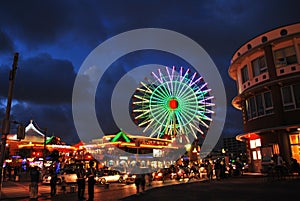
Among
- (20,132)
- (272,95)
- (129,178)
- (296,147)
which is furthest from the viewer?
(129,178)

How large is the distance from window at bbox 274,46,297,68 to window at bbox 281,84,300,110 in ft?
6.83

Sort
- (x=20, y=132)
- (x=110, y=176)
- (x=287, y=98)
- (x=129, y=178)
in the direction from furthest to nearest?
(x=110, y=176), (x=129, y=178), (x=287, y=98), (x=20, y=132)

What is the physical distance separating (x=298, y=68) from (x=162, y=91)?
25384mm

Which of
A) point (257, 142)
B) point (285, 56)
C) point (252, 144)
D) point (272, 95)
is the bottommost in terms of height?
point (252, 144)

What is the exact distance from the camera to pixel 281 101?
2183 cm

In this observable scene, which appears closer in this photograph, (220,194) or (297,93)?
(220,194)

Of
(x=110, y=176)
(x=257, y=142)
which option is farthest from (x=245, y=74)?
(x=110, y=176)

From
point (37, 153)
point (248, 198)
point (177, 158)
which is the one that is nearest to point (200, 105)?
point (177, 158)

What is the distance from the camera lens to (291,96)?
70.7 feet

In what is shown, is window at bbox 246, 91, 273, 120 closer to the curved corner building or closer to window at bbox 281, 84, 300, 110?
the curved corner building

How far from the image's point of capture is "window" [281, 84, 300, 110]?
2131cm

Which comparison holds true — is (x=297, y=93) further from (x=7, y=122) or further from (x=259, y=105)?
(x=7, y=122)

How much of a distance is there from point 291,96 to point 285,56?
3438 millimetres

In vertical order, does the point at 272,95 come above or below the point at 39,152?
above
